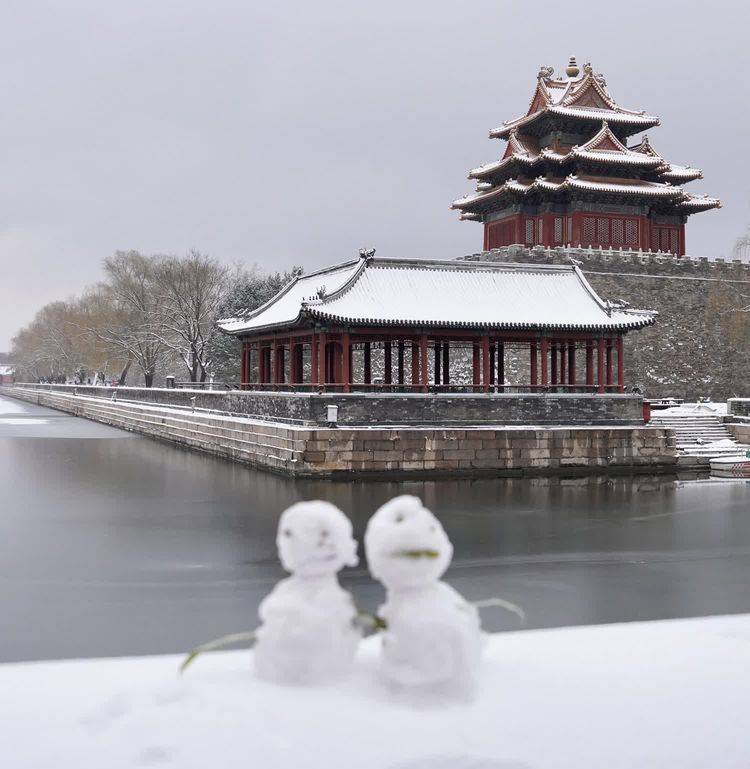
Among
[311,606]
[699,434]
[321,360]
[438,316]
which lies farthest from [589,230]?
[311,606]

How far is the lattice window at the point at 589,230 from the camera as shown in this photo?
38.4m

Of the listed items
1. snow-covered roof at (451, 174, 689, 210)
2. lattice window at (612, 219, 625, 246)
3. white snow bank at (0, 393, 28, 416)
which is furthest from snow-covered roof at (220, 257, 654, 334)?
white snow bank at (0, 393, 28, 416)

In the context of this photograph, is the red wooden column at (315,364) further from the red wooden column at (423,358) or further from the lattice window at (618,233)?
the lattice window at (618,233)

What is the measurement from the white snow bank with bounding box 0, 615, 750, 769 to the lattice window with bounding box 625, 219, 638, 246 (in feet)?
117

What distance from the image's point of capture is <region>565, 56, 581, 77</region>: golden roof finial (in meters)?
44.4

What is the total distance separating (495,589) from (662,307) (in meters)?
30.1

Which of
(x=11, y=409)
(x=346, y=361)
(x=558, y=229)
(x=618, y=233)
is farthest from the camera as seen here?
(x=11, y=409)

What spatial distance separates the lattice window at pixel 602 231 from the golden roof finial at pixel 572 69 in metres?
10.1

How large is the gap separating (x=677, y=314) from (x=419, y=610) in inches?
1443

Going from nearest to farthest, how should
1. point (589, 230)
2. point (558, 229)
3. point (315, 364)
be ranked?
point (315, 364)
point (589, 230)
point (558, 229)

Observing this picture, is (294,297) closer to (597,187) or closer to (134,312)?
(597,187)

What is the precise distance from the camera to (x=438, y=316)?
78.3 ft

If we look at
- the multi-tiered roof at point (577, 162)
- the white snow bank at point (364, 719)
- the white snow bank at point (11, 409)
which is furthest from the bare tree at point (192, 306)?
the white snow bank at point (364, 719)

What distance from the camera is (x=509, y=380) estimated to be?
3622 cm
